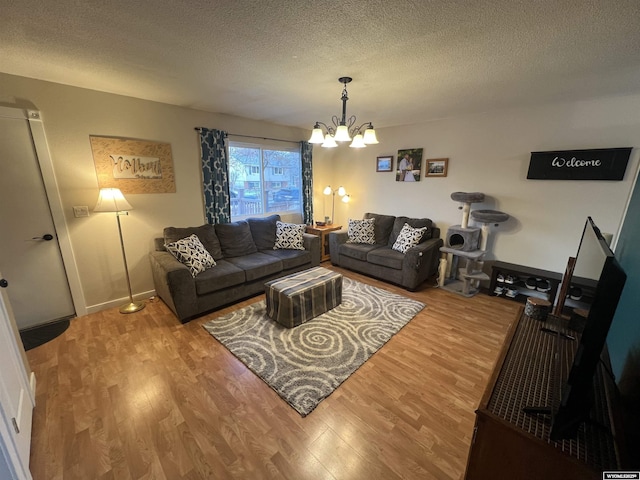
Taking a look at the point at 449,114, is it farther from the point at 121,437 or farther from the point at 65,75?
the point at 121,437

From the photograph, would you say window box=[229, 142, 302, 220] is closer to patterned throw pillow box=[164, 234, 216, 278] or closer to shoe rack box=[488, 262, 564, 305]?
patterned throw pillow box=[164, 234, 216, 278]

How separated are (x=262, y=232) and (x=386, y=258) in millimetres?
1907

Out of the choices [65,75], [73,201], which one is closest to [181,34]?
[65,75]

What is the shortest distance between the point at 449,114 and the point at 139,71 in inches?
140

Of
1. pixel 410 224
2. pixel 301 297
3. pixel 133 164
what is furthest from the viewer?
pixel 410 224

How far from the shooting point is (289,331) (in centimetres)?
257

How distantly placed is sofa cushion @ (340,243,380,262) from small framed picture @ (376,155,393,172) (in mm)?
1387

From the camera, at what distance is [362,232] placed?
14.1 feet

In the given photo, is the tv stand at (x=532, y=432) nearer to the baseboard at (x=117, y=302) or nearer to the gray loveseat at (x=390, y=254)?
the gray loveseat at (x=390, y=254)

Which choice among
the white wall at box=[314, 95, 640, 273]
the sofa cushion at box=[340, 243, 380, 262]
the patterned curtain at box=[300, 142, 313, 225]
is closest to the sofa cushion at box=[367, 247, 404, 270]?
the sofa cushion at box=[340, 243, 380, 262]

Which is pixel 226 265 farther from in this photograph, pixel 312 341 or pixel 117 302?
pixel 312 341

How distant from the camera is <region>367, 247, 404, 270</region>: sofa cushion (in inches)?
141

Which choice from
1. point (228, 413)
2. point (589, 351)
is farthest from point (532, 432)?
point (228, 413)

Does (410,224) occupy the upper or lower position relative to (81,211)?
lower
